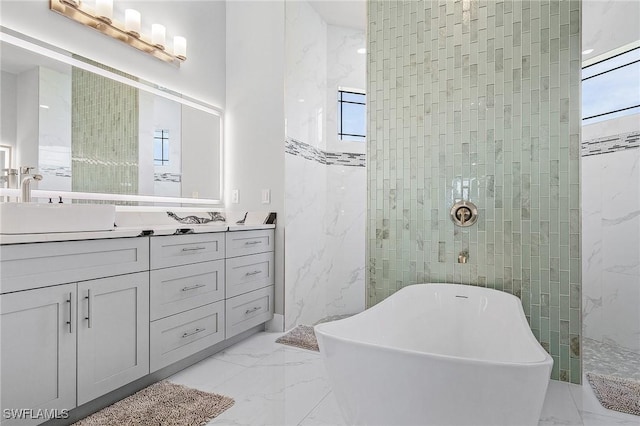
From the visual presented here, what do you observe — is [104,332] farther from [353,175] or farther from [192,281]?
[353,175]

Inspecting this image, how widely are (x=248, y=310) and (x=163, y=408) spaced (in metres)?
1.01

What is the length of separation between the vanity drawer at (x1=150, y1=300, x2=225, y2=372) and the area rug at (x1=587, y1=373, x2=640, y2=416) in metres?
2.20

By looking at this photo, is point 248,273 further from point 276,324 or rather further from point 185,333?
point 185,333

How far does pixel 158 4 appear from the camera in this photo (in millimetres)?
2682

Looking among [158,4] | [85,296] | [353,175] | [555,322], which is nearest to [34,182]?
[85,296]

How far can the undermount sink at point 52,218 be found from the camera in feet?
4.77

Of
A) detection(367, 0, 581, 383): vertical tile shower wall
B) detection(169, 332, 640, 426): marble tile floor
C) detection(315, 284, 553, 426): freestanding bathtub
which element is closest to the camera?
detection(315, 284, 553, 426): freestanding bathtub

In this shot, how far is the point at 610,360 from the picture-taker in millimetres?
2457

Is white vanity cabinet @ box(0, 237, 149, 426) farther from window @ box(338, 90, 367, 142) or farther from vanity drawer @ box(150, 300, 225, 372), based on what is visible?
window @ box(338, 90, 367, 142)

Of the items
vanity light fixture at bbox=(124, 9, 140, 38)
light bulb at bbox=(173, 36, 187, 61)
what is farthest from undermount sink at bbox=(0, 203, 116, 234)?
light bulb at bbox=(173, 36, 187, 61)

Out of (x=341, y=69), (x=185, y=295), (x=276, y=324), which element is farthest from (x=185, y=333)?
(x=341, y=69)

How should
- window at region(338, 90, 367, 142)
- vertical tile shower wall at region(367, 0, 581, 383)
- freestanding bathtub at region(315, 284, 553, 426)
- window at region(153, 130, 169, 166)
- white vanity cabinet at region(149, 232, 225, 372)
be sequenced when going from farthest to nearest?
window at region(338, 90, 367, 142), window at region(153, 130, 169, 166), vertical tile shower wall at region(367, 0, 581, 383), white vanity cabinet at region(149, 232, 225, 372), freestanding bathtub at region(315, 284, 553, 426)

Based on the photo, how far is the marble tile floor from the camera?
1.76 meters

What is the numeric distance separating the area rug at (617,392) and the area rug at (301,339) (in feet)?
5.40
